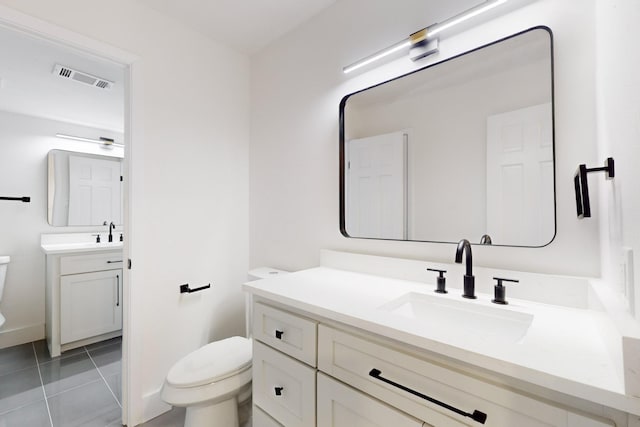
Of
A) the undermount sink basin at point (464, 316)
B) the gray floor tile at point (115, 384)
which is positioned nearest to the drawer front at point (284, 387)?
the undermount sink basin at point (464, 316)

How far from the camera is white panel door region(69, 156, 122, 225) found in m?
3.05

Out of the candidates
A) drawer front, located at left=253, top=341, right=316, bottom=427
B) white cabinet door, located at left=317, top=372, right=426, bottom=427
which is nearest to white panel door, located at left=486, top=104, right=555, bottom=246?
white cabinet door, located at left=317, top=372, right=426, bottom=427

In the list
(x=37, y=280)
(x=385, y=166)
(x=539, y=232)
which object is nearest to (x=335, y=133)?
(x=385, y=166)

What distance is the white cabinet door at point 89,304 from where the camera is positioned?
246 cm

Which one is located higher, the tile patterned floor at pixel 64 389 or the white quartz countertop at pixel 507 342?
the white quartz countertop at pixel 507 342

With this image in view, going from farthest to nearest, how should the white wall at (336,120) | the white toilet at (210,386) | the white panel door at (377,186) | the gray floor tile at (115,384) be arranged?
the gray floor tile at (115,384), the white panel door at (377,186), the white toilet at (210,386), the white wall at (336,120)

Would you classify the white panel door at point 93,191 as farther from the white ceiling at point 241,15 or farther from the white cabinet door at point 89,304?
the white ceiling at point 241,15

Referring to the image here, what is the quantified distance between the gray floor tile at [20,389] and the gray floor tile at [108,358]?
35cm

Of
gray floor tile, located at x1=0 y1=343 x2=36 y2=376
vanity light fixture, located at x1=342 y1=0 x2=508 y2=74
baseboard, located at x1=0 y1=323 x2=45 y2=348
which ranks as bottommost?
gray floor tile, located at x1=0 y1=343 x2=36 y2=376

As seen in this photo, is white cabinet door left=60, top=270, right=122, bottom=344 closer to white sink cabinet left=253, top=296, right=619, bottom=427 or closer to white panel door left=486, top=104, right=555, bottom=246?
white sink cabinet left=253, top=296, right=619, bottom=427

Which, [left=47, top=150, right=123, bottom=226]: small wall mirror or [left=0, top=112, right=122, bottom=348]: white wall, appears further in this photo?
[left=47, top=150, right=123, bottom=226]: small wall mirror

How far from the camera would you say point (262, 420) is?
1191mm

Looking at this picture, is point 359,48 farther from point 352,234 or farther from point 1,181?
point 1,181

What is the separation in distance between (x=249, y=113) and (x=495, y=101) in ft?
5.46
